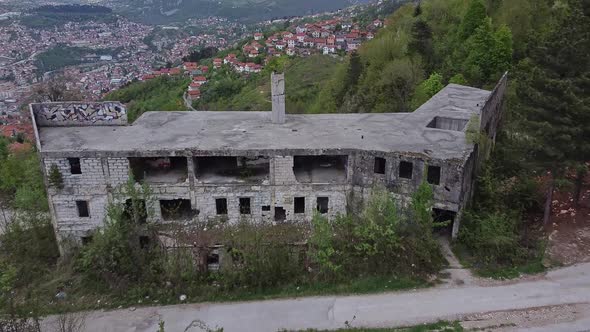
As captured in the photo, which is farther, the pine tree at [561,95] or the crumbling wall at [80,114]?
the crumbling wall at [80,114]

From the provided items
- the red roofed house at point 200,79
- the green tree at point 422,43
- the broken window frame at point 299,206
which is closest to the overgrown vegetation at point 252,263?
the broken window frame at point 299,206

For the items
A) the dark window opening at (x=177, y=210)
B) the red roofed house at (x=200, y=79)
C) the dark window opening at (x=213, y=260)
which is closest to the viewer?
the dark window opening at (x=213, y=260)

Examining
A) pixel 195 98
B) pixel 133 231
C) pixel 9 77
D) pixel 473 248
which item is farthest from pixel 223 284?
pixel 9 77

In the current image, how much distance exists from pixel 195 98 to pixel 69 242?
5058 centimetres

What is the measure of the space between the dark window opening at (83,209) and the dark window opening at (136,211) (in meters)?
2.02

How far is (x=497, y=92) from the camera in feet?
93.2

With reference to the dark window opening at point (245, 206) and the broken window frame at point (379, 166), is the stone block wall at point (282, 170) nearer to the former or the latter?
the dark window opening at point (245, 206)

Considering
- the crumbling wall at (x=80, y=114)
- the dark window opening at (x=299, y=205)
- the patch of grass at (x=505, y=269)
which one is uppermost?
the crumbling wall at (x=80, y=114)

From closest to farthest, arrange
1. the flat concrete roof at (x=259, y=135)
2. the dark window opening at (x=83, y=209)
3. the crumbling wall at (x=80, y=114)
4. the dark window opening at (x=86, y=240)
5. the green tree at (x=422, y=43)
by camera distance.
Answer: the flat concrete roof at (x=259, y=135), the dark window opening at (x=83, y=209), the dark window opening at (x=86, y=240), the crumbling wall at (x=80, y=114), the green tree at (x=422, y=43)

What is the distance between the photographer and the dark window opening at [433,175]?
20.2 metres

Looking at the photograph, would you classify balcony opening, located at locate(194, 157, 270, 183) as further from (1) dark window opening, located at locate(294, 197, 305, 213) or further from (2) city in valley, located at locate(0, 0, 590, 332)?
(1) dark window opening, located at locate(294, 197, 305, 213)

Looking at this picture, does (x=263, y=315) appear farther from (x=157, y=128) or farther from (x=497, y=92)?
(x=497, y=92)

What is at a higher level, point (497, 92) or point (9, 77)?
point (497, 92)

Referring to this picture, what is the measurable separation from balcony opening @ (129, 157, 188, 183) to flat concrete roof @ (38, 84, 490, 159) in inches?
53.2
